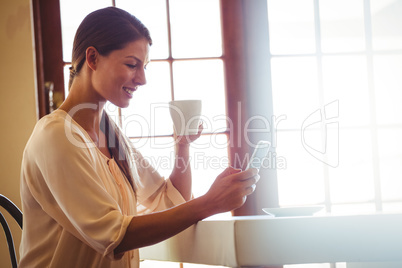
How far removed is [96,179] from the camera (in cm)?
104

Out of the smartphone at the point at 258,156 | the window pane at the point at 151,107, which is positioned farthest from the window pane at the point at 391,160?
the smartphone at the point at 258,156

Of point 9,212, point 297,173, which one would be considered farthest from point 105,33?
point 297,173

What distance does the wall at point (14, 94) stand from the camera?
1.97 m

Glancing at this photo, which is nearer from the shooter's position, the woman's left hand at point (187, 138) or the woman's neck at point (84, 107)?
the woman's neck at point (84, 107)

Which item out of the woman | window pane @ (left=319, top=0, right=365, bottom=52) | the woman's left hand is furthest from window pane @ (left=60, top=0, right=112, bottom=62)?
window pane @ (left=319, top=0, right=365, bottom=52)

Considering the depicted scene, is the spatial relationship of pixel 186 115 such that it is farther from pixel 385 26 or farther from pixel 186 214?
pixel 385 26

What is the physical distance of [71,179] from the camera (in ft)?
3.31

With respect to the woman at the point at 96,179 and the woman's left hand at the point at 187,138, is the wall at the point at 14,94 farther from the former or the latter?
the woman's left hand at the point at 187,138

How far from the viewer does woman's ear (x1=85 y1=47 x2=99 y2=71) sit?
122 centimetres

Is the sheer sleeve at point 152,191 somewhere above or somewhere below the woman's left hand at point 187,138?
below

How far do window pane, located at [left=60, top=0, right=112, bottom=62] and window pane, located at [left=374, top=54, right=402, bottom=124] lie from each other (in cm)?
155

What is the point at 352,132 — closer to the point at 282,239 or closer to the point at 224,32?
the point at 224,32

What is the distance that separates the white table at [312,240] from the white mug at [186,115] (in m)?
0.35

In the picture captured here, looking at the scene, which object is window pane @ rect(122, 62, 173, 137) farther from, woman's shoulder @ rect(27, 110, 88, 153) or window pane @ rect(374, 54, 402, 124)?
window pane @ rect(374, 54, 402, 124)
